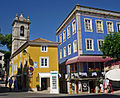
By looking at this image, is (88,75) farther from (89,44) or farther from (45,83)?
(45,83)

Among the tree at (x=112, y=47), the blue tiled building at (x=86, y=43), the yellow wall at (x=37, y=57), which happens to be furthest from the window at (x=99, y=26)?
the yellow wall at (x=37, y=57)

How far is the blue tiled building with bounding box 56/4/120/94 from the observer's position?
70.0 feet

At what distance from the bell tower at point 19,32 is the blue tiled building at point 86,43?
16434mm

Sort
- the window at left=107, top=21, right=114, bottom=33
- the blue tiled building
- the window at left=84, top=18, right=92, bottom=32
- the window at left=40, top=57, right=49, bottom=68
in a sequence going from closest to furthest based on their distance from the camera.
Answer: the blue tiled building, the window at left=84, top=18, right=92, bottom=32, the window at left=40, top=57, right=49, bottom=68, the window at left=107, top=21, right=114, bottom=33

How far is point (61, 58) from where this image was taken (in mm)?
29500

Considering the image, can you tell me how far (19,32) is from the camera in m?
38.7

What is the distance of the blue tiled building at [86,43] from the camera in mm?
21328

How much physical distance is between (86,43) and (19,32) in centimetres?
2152

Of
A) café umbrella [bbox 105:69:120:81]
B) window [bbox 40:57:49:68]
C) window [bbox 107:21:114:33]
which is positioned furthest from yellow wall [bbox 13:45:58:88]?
café umbrella [bbox 105:69:120:81]

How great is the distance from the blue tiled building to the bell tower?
16.4 metres

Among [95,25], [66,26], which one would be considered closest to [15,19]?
[66,26]

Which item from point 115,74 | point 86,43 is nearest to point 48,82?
point 86,43

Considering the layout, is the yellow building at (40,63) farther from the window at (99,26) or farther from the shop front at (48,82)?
the window at (99,26)

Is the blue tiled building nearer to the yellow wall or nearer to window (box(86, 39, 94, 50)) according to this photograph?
window (box(86, 39, 94, 50))
